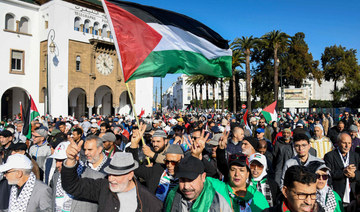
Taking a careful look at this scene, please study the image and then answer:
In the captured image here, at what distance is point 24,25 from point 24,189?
106 ft

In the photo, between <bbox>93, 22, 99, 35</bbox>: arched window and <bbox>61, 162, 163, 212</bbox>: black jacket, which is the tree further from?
<bbox>61, 162, 163, 212</bbox>: black jacket

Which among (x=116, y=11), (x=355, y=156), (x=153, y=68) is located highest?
(x=116, y=11)

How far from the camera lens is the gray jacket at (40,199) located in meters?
3.79

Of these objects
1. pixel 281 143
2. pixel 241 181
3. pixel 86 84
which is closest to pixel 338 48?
pixel 86 84

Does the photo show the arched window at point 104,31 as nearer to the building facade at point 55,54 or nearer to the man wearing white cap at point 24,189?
the building facade at point 55,54

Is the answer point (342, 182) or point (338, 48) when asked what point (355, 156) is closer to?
point (342, 182)

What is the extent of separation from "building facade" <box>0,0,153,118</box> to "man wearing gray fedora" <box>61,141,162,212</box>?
27268 mm

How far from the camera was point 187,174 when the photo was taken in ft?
9.38

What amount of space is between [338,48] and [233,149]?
195ft

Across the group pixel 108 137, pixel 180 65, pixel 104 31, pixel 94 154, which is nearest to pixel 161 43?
pixel 180 65

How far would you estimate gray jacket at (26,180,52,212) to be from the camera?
12.4 feet

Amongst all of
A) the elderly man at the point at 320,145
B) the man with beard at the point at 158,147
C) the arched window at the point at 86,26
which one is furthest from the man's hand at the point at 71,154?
the arched window at the point at 86,26

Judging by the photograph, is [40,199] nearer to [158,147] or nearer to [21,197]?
[21,197]

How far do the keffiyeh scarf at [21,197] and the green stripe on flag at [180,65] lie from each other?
248cm
